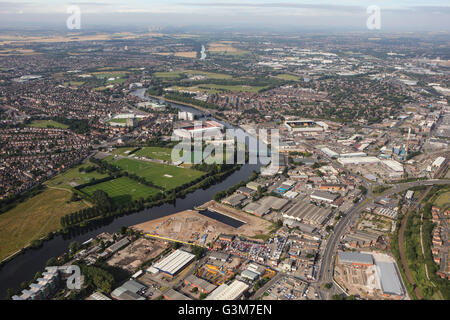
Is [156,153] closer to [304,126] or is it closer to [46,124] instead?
[46,124]

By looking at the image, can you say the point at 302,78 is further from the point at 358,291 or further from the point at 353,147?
the point at 358,291

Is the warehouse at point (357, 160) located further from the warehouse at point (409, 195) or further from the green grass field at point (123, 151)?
the green grass field at point (123, 151)

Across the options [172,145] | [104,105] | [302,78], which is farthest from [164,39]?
[172,145]

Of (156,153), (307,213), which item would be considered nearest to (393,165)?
(307,213)

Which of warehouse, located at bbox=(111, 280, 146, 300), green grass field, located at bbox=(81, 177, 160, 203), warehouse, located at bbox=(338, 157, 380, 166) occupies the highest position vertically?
warehouse, located at bbox=(338, 157, 380, 166)

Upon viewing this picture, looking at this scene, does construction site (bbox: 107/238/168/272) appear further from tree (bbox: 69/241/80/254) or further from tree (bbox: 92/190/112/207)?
tree (bbox: 92/190/112/207)

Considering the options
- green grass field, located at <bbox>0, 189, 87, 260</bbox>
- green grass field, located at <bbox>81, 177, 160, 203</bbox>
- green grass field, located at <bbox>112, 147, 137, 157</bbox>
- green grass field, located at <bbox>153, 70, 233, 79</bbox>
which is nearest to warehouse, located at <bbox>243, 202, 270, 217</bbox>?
green grass field, located at <bbox>81, 177, 160, 203</bbox>
